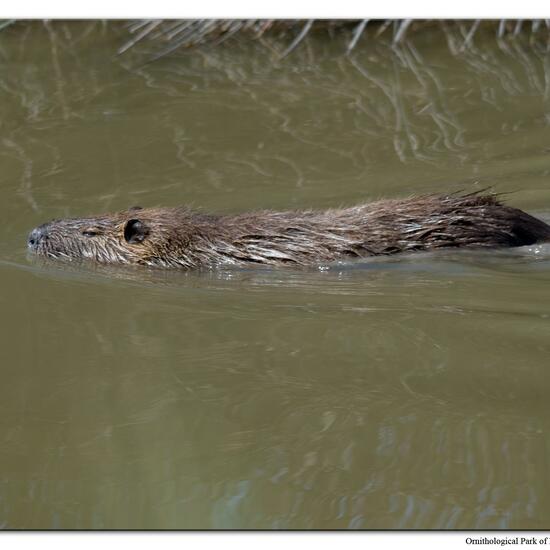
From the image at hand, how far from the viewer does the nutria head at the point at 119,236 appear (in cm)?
739

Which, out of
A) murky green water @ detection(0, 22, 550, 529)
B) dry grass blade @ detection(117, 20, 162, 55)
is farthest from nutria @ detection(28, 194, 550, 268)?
dry grass blade @ detection(117, 20, 162, 55)

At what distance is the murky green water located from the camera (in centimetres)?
384

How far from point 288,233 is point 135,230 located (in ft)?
3.45

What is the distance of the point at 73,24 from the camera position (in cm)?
1195

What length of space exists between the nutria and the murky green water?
6.0 inches

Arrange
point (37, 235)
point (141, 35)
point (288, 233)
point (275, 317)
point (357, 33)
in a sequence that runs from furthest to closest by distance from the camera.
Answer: point (141, 35) < point (357, 33) < point (37, 235) < point (288, 233) < point (275, 317)

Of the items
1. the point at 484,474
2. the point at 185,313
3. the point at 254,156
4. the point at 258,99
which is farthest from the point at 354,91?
the point at 484,474

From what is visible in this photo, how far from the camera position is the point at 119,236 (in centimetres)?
751

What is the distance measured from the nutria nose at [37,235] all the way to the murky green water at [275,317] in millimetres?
105

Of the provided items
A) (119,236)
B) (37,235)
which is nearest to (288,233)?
(119,236)

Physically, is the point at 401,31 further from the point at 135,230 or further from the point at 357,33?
the point at 135,230

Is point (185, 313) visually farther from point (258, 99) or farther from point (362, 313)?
point (258, 99)

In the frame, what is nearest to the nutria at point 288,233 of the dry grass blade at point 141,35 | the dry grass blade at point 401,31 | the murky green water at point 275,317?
the murky green water at point 275,317

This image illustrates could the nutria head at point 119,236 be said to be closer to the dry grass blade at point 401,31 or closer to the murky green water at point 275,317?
the murky green water at point 275,317
